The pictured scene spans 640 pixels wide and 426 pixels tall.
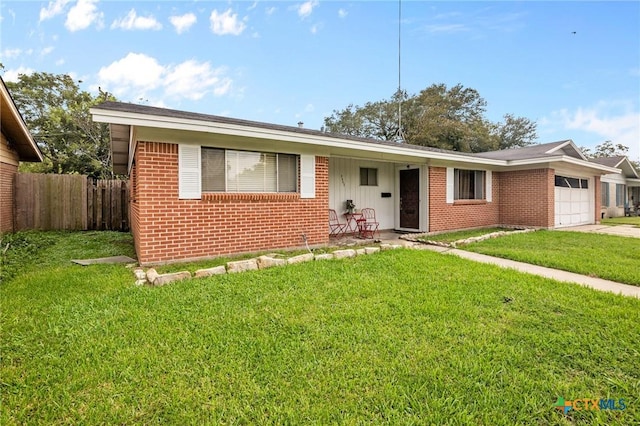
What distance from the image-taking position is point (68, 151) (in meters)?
20.0

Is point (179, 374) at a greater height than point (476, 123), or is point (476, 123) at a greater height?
point (476, 123)

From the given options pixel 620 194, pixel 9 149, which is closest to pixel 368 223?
pixel 9 149

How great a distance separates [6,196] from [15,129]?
1.92m

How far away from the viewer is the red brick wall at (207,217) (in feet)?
17.2

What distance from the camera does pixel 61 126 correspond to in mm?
19938

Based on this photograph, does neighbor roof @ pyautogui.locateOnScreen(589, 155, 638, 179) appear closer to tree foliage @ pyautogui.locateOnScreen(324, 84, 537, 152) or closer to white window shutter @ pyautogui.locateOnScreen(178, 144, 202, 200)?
tree foliage @ pyautogui.locateOnScreen(324, 84, 537, 152)

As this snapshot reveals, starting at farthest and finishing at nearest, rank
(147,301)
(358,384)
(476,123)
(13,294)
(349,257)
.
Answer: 1. (476,123)
2. (349,257)
3. (13,294)
4. (147,301)
5. (358,384)

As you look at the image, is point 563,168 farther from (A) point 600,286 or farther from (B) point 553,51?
(A) point 600,286

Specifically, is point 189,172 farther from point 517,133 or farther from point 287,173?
point 517,133

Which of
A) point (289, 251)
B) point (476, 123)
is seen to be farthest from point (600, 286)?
point (476, 123)

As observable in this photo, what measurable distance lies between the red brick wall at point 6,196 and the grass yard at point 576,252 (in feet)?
39.5

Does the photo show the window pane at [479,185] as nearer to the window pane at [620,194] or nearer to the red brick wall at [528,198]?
the red brick wall at [528,198]

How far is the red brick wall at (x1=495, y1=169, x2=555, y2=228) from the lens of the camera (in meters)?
10.7

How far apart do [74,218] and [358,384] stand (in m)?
12.0
